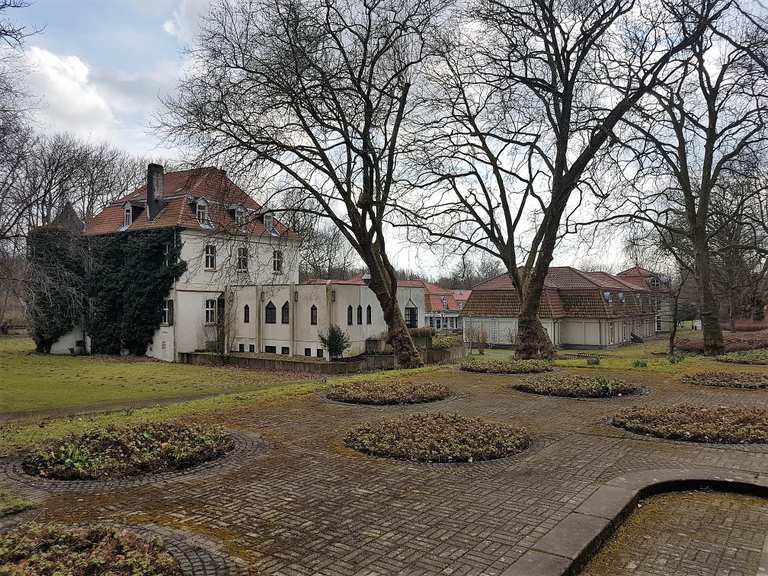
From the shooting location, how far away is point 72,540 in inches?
170

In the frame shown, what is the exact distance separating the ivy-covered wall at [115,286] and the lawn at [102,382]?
6.04 ft

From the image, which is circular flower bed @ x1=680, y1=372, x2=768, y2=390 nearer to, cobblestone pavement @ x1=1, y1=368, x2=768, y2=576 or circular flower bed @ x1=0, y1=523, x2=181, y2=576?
cobblestone pavement @ x1=1, y1=368, x2=768, y2=576

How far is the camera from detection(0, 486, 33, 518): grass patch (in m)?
5.24

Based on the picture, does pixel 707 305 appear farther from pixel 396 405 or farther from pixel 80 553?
pixel 80 553

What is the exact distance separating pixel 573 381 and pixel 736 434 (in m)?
5.40

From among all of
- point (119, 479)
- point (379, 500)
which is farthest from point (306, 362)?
point (379, 500)

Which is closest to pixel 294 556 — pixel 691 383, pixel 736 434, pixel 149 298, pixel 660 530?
pixel 660 530

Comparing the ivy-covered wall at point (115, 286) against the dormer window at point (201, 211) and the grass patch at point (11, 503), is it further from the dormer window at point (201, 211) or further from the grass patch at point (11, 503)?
the grass patch at point (11, 503)

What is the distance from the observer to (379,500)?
5.62 meters

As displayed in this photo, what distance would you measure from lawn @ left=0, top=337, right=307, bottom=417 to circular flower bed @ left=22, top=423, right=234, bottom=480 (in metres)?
7.42

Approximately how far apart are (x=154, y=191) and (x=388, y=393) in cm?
3032

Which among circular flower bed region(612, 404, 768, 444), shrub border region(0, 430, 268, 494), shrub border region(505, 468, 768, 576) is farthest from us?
circular flower bed region(612, 404, 768, 444)

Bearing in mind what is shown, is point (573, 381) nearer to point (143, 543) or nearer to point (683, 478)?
point (683, 478)

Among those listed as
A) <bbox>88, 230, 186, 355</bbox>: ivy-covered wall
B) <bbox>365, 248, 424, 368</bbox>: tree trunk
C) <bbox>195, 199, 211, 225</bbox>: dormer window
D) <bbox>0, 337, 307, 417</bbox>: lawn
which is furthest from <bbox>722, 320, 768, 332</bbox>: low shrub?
<bbox>88, 230, 186, 355</bbox>: ivy-covered wall
